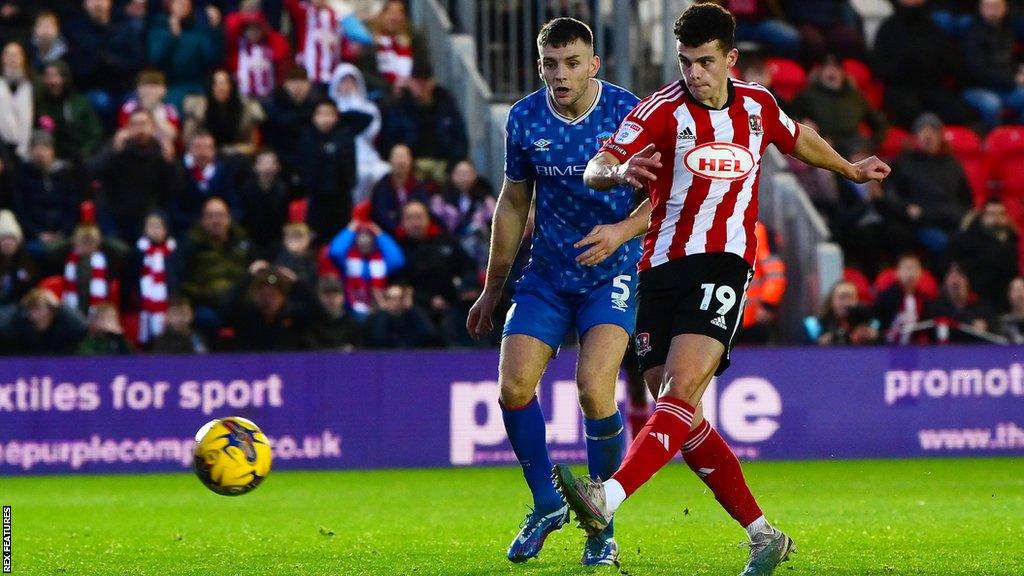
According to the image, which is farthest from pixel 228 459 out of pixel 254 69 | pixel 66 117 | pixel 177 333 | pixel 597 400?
pixel 254 69

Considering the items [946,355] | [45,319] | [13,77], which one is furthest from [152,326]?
[946,355]

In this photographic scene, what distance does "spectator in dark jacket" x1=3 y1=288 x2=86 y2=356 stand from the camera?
1410cm

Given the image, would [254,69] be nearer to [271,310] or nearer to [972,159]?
[271,310]

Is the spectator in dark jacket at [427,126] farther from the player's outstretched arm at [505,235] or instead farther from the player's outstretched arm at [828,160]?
the player's outstretched arm at [828,160]

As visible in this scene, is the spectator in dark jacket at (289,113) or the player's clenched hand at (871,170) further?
the spectator in dark jacket at (289,113)

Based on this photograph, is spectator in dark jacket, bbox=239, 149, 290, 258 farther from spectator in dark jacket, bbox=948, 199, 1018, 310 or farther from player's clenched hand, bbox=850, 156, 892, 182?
player's clenched hand, bbox=850, 156, 892, 182

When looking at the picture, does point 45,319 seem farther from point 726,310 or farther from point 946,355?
point 726,310

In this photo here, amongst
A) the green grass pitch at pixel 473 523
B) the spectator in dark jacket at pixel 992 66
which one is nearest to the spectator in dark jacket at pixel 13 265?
the green grass pitch at pixel 473 523

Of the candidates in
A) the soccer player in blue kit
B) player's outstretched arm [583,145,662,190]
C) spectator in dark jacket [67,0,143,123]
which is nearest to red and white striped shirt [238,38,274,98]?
spectator in dark jacket [67,0,143,123]

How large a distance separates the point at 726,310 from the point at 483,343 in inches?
321

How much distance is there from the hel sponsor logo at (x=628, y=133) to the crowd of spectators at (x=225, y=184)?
7.69 metres

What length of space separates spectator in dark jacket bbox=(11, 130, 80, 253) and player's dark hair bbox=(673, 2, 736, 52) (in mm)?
9237

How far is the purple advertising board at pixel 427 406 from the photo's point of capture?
546 inches

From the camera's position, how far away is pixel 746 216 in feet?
23.6
